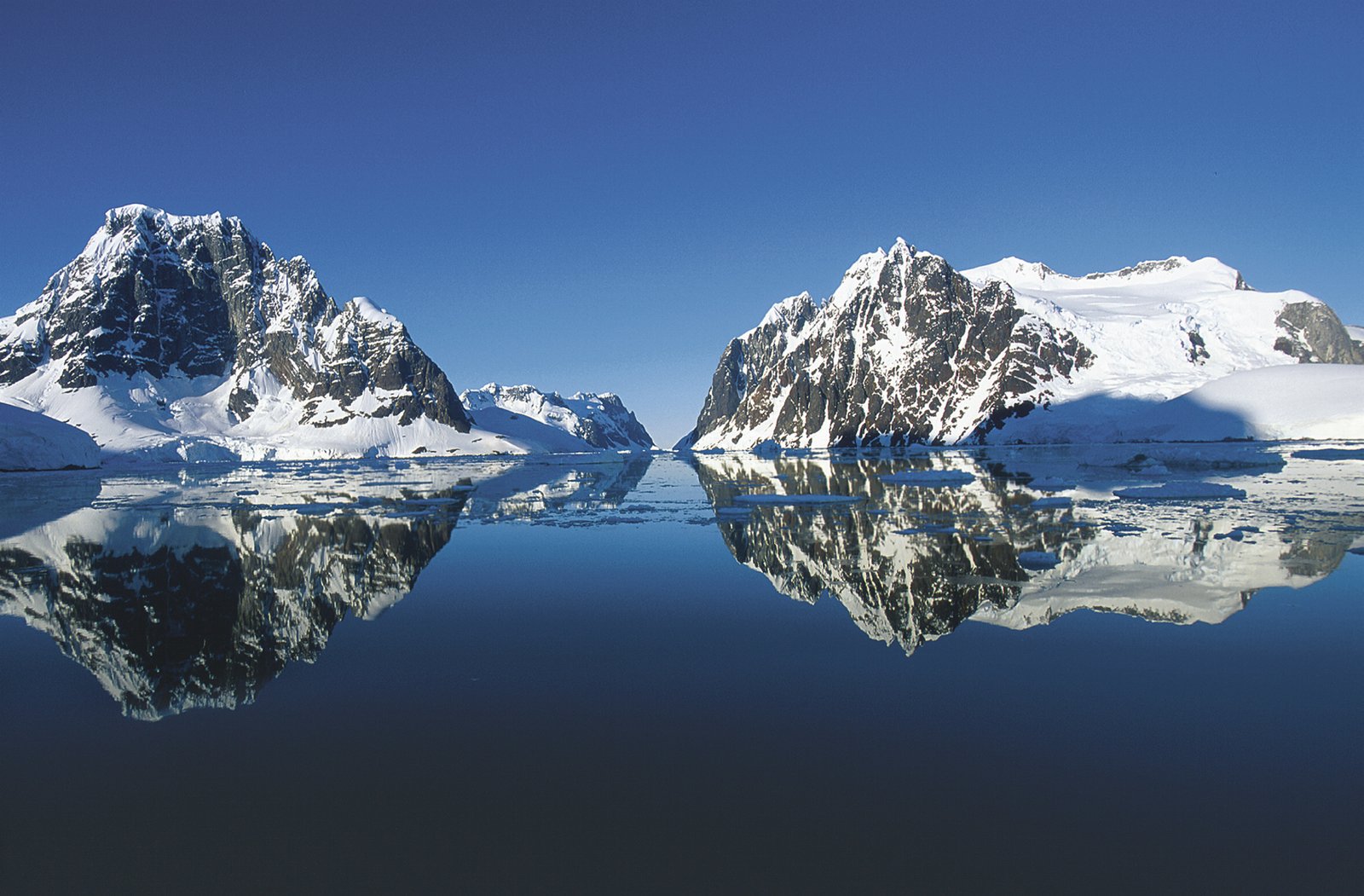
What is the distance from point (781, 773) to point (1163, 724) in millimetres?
4006

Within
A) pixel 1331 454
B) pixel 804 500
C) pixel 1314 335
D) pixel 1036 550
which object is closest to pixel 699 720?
pixel 1036 550

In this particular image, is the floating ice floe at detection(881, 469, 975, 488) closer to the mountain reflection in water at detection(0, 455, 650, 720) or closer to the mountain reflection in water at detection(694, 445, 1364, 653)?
the mountain reflection in water at detection(694, 445, 1364, 653)

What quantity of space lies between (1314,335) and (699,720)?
208 metres

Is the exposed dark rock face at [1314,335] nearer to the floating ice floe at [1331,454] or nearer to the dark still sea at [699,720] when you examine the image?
the floating ice floe at [1331,454]

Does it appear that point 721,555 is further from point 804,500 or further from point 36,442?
point 36,442

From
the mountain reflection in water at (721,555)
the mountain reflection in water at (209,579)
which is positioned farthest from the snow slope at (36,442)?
the mountain reflection in water at (721,555)

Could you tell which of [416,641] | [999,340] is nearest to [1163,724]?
[416,641]

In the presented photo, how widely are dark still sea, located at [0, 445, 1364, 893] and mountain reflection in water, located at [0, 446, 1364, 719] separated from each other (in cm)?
14

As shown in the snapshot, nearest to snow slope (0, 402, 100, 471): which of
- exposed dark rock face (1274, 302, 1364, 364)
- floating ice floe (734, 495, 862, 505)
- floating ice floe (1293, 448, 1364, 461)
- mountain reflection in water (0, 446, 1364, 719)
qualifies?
mountain reflection in water (0, 446, 1364, 719)

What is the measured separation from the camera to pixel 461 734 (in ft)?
25.4

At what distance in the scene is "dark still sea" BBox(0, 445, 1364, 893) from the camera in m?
5.47

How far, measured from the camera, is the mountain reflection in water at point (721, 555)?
1152 centimetres

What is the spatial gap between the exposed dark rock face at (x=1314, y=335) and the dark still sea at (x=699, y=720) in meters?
181

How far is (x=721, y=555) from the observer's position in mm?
19062
